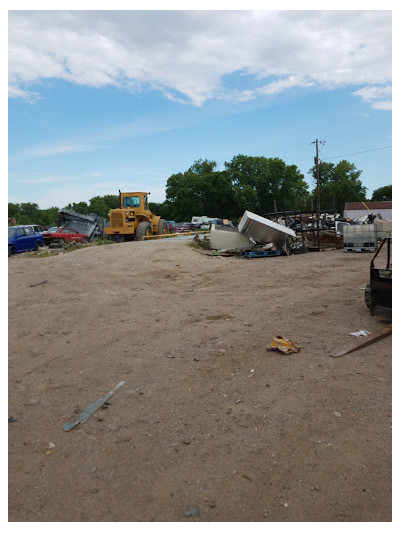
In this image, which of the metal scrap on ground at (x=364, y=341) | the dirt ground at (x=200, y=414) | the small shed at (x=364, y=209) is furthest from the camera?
the small shed at (x=364, y=209)

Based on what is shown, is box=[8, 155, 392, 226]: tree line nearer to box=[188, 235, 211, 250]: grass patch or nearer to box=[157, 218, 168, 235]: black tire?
box=[157, 218, 168, 235]: black tire

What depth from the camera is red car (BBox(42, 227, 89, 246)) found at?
21.1 metres

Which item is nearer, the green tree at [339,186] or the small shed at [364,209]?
the small shed at [364,209]

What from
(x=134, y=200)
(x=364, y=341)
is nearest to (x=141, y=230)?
(x=134, y=200)

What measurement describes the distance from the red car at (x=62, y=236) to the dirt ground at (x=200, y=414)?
561 inches

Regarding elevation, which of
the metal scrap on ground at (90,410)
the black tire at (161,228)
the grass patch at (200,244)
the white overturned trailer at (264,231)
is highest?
the black tire at (161,228)

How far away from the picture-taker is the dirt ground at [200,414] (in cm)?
266

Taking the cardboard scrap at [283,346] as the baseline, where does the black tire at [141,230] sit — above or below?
above

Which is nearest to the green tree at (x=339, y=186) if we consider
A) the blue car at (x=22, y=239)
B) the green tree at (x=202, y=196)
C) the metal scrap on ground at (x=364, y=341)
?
the green tree at (x=202, y=196)

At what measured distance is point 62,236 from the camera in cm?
2128

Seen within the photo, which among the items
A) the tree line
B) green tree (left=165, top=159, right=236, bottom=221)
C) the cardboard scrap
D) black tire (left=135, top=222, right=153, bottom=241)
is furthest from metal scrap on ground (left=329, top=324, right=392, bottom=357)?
green tree (left=165, top=159, right=236, bottom=221)

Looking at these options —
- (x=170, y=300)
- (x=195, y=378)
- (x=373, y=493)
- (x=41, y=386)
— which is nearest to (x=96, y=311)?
(x=170, y=300)

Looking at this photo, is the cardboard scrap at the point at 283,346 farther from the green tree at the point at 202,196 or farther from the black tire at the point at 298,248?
the green tree at the point at 202,196

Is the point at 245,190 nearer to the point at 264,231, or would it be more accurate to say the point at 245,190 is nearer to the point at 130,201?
the point at 130,201
